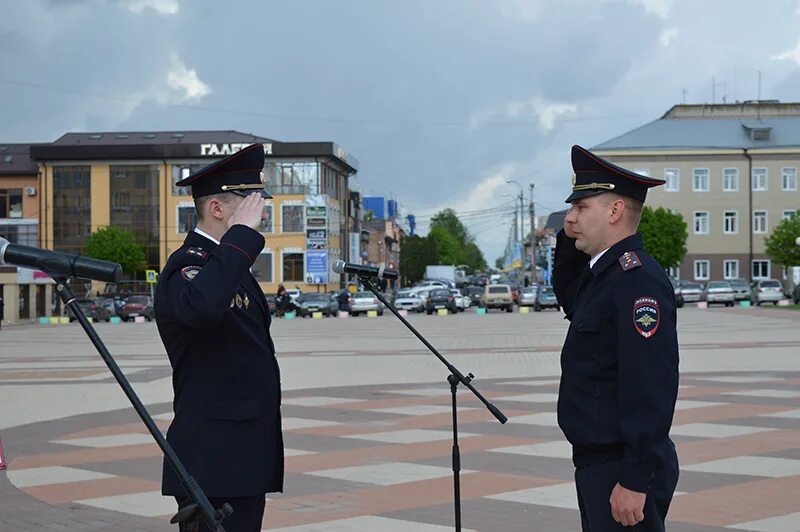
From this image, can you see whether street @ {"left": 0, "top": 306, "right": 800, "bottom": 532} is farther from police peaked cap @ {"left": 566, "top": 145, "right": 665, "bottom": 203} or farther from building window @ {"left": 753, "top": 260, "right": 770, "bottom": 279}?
building window @ {"left": 753, "top": 260, "right": 770, "bottom": 279}

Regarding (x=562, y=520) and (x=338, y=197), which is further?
(x=338, y=197)

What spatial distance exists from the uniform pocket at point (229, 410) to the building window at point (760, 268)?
7910 cm

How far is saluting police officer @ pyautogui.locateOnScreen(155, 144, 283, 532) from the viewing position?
155 inches

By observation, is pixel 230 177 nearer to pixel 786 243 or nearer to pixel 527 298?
pixel 527 298

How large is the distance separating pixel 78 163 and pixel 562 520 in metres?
79.0

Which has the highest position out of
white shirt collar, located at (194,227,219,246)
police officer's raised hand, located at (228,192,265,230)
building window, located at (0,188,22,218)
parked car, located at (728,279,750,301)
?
building window, located at (0,188,22,218)

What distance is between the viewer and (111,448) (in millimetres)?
→ 10914

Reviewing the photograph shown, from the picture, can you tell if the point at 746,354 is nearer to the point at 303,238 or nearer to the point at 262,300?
the point at 262,300

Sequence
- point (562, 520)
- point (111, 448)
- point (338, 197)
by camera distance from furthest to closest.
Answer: point (338, 197), point (111, 448), point (562, 520)

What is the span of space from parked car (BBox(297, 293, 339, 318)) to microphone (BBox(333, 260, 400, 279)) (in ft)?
178

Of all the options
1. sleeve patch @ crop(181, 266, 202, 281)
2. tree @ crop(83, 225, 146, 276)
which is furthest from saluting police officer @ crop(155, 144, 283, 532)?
tree @ crop(83, 225, 146, 276)

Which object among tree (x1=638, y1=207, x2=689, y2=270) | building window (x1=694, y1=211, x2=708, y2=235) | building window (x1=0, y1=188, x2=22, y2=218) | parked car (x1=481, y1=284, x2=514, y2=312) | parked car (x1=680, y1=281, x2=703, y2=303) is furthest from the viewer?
building window (x1=0, y1=188, x2=22, y2=218)

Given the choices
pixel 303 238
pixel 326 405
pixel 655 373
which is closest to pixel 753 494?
pixel 655 373

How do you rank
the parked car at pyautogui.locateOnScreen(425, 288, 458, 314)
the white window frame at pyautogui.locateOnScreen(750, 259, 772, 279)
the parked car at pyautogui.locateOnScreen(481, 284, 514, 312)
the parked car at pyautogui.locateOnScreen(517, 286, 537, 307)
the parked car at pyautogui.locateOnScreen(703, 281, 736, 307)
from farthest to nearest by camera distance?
the white window frame at pyautogui.locateOnScreen(750, 259, 772, 279), the parked car at pyautogui.locateOnScreen(517, 286, 537, 307), the parked car at pyautogui.locateOnScreen(481, 284, 514, 312), the parked car at pyautogui.locateOnScreen(703, 281, 736, 307), the parked car at pyautogui.locateOnScreen(425, 288, 458, 314)
